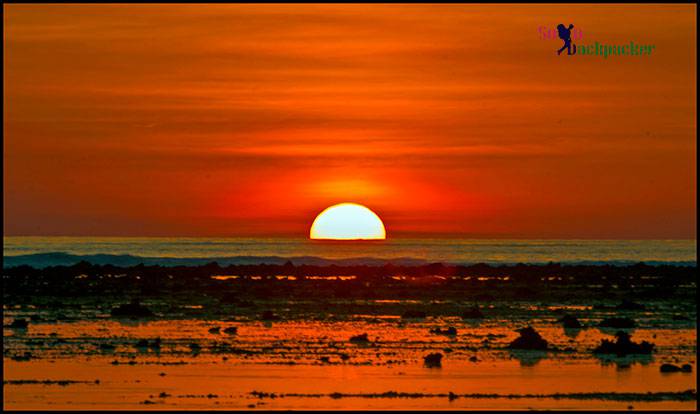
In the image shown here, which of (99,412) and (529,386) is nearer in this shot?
(99,412)

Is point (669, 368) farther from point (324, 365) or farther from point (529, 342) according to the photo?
point (324, 365)

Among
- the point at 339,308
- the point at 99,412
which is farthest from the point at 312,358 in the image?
the point at 339,308

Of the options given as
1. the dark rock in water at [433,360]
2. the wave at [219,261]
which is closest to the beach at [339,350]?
the dark rock in water at [433,360]

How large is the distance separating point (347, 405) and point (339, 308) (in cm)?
2313

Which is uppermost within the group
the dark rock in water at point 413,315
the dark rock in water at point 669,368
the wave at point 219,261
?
the wave at point 219,261

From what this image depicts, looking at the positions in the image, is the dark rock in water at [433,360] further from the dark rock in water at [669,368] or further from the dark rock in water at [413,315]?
the dark rock in water at [413,315]

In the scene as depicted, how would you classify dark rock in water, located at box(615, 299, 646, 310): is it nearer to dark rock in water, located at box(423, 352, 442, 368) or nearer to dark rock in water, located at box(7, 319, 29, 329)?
dark rock in water, located at box(423, 352, 442, 368)

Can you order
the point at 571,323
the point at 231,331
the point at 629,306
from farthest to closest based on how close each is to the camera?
the point at 629,306 < the point at 571,323 < the point at 231,331

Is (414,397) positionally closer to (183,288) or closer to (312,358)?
(312,358)

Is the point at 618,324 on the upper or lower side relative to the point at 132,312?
lower

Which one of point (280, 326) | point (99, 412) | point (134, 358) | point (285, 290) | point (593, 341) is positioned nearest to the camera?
point (99, 412)

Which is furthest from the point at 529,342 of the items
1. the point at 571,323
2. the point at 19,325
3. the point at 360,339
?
the point at 19,325

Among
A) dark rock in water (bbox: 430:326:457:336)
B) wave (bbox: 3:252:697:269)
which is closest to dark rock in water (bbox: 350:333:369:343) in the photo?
dark rock in water (bbox: 430:326:457:336)

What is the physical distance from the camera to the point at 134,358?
2728cm
